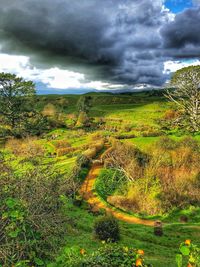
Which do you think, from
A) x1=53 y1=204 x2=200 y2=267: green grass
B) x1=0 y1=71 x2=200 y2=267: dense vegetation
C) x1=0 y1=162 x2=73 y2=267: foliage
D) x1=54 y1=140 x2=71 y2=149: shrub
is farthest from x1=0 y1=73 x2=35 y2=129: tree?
x1=0 y1=162 x2=73 y2=267: foliage

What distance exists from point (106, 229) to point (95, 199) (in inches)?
443

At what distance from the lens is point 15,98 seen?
64.9 meters

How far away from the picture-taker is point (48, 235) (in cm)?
721

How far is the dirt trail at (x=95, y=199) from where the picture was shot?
1075 inches

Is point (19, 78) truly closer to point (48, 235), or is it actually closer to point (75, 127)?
point (75, 127)

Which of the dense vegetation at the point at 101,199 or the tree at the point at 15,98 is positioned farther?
the tree at the point at 15,98

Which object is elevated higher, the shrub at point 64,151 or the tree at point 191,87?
the tree at point 191,87

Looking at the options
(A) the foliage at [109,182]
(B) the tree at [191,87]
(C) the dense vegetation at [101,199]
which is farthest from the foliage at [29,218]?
(B) the tree at [191,87]

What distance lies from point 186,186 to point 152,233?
31.5 feet

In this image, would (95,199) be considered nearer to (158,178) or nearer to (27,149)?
(158,178)

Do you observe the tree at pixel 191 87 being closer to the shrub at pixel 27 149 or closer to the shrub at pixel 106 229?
the shrub at pixel 27 149

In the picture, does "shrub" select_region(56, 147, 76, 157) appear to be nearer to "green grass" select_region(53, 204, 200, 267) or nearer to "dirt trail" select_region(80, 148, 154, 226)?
"dirt trail" select_region(80, 148, 154, 226)

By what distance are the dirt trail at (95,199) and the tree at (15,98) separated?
30.1 m

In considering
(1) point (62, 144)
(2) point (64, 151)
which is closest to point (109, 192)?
(2) point (64, 151)
